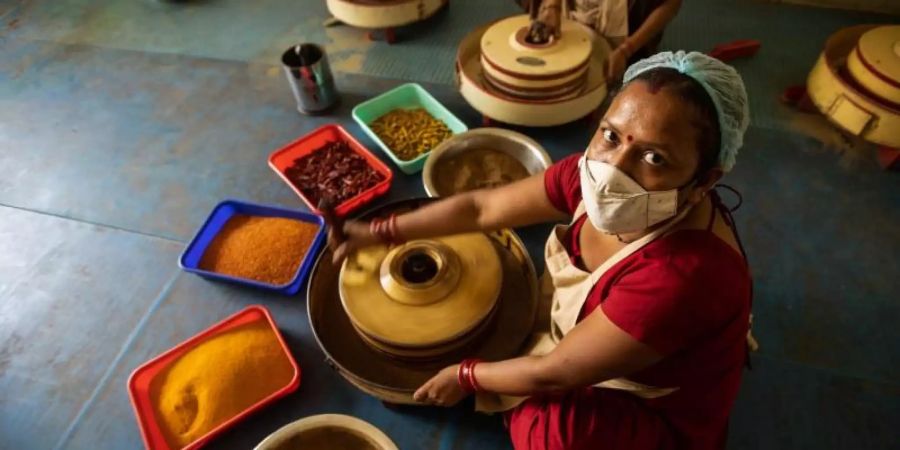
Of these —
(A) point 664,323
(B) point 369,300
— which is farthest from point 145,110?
(A) point 664,323

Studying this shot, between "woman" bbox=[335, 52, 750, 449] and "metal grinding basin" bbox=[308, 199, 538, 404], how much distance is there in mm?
237

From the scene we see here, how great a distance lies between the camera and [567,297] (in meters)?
1.29

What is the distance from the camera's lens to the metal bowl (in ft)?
7.11

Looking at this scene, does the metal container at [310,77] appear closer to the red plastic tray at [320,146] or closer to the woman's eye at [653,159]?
the red plastic tray at [320,146]

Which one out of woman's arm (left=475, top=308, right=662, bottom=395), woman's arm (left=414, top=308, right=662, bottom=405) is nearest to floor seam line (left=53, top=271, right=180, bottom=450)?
woman's arm (left=414, top=308, right=662, bottom=405)

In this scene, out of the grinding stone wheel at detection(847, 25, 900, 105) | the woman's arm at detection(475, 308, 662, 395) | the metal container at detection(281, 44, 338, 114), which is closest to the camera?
the woman's arm at detection(475, 308, 662, 395)

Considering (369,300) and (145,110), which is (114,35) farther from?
(369,300)

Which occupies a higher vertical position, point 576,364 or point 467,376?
point 576,364

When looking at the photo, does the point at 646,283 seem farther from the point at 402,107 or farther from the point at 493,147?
the point at 402,107

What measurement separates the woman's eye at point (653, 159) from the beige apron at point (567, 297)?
0.13 m

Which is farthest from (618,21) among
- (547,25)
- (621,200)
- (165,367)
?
(165,367)

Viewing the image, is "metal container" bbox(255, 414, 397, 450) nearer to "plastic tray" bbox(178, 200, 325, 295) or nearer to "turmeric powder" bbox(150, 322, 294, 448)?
"turmeric powder" bbox(150, 322, 294, 448)

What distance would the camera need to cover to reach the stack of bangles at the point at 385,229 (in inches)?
61.0

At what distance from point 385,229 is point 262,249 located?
2.32 feet
